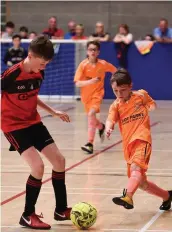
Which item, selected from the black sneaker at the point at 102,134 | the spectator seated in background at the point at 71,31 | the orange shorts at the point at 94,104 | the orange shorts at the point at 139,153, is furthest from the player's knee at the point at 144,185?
the spectator seated in background at the point at 71,31

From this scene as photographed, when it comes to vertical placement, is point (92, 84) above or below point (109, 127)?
below

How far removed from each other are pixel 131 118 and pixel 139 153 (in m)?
0.43

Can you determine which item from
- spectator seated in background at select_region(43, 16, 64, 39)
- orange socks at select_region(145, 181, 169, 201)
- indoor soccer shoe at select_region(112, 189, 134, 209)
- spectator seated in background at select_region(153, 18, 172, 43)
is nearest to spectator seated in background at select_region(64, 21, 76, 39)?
spectator seated in background at select_region(43, 16, 64, 39)

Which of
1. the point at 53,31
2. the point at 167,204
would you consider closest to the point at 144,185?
the point at 167,204

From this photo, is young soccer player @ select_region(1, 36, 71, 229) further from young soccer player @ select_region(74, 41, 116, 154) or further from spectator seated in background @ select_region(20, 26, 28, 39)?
spectator seated in background @ select_region(20, 26, 28, 39)

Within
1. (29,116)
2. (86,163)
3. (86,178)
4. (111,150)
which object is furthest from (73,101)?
(29,116)

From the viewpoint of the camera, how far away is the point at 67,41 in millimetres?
21344

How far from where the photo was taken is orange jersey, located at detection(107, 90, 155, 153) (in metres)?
7.95

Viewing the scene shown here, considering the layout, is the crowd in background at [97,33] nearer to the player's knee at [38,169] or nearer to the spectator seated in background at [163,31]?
the spectator seated in background at [163,31]

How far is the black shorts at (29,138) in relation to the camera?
24.5 feet

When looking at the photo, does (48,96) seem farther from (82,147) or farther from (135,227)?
(135,227)

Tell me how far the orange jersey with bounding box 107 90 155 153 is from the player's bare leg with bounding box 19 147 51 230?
1010 mm

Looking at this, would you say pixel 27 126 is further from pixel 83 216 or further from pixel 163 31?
pixel 163 31

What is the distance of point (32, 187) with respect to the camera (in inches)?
296
